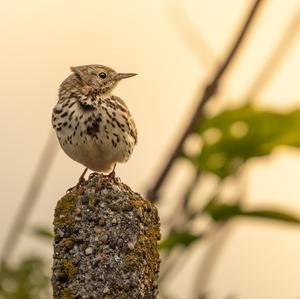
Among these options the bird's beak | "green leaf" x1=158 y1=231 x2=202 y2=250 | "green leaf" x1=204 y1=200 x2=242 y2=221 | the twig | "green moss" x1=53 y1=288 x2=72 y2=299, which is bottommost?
"green leaf" x1=158 y1=231 x2=202 y2=250

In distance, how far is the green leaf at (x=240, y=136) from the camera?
881cm

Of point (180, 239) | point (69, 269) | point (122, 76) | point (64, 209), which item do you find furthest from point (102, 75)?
point (69, 269)

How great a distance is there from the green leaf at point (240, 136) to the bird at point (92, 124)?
2.10 ft

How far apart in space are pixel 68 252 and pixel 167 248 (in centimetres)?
438

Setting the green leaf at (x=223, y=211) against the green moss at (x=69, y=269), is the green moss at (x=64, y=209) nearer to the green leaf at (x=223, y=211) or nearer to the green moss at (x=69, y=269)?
the green moss at (x=69, y=269)

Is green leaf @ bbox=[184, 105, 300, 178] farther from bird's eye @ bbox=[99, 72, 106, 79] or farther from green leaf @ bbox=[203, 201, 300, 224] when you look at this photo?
bird's eye @ bbox=[99, 72, 106, 79]

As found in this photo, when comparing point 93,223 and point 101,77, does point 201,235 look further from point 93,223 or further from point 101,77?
point 93,223

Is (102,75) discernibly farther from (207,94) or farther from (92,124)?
(207,94)

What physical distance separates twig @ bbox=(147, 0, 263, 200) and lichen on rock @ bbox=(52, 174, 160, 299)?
63.5 inches

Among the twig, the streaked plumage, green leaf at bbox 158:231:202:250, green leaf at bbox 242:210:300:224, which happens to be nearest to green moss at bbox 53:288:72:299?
the twig

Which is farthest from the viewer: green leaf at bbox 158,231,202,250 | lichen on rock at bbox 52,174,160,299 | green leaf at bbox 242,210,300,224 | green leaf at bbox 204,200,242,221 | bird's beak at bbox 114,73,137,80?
bird's beak at bbox 114,73,137,80

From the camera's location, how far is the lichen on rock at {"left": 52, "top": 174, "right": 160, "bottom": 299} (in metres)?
5.06

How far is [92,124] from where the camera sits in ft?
30.0

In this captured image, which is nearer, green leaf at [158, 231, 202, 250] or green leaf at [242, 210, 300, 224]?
green leaf at [242, 210, 300, 224]
